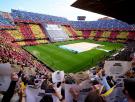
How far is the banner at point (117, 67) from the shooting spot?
6.36 meters

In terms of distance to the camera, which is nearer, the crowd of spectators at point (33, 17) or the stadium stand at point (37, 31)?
the stadium stand at point (37, 31)

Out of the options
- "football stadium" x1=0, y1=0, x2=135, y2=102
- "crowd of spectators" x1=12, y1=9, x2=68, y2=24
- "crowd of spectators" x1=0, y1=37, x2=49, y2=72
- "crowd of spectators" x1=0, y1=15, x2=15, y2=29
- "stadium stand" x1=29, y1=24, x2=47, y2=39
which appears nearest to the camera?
"football stadium" x1=0, y1=0, x2=135, y2=102

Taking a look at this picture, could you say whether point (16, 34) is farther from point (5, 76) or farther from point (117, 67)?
point (117, 67)

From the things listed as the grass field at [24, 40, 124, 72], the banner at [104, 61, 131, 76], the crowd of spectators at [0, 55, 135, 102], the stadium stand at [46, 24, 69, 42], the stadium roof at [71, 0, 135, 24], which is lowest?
the grass field at [24, 40, 124, 72]

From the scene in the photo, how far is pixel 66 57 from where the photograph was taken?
40219 mm

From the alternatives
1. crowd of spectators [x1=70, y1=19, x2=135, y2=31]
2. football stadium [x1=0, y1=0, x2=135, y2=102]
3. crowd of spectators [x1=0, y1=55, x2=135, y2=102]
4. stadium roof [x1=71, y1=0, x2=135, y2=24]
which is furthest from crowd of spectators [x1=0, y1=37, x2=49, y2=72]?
crowd of spectators [x1=70, y1=19, x2=135, y2=31]

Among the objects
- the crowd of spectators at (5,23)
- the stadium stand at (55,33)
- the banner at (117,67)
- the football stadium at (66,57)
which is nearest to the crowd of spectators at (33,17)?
the football stadium at (66,57)

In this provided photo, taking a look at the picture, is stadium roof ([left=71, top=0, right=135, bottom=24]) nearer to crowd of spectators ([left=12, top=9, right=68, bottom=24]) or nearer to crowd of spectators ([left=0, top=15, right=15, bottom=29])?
crowd of spectators ([left=0, top=15, right=15, bottom=29])

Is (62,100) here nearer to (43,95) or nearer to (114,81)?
(43,95)

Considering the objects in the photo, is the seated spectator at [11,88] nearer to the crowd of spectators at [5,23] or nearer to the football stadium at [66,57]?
the football stadium at [66,57]

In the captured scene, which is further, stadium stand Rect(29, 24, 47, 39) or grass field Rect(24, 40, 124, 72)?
stadium stand Rect(29, 24, 47, 39)

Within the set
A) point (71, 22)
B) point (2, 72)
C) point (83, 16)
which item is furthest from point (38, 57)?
point (83, 16)

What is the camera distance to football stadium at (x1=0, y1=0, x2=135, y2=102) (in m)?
5.91

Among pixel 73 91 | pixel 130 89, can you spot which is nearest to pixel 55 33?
pixel 73 91
